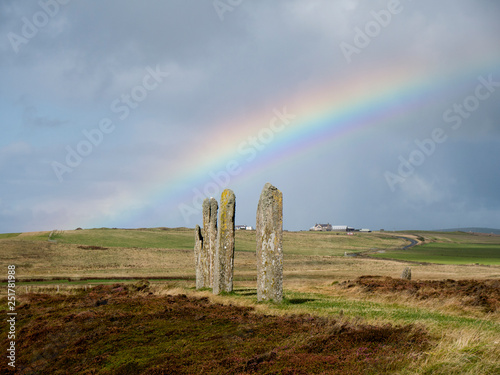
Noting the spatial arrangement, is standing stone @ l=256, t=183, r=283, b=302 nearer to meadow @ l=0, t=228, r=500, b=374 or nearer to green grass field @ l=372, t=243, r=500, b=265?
meadow @ l=0, t=228, r=500, b=374

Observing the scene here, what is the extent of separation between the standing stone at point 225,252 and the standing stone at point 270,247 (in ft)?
15.6

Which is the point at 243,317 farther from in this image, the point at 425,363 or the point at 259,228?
the point at 425,363

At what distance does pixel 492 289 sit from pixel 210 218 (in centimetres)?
1727

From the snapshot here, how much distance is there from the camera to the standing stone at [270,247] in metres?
19.6

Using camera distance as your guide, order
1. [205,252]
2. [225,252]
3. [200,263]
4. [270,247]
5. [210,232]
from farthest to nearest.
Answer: [200,263]
[205,252]
[210,232]
[225,252]
[270,247]

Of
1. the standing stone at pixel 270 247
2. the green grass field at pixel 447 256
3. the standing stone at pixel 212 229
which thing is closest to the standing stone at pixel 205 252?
the standing stone at pixel 212 229

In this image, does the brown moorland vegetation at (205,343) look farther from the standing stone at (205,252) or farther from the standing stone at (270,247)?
the standing stone at (205,252)

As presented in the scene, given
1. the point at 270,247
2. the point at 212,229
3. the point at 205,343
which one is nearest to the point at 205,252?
the point at 212,229

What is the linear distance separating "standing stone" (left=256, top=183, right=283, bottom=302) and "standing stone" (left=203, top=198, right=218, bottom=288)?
8.57 metres

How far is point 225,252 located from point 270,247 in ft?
18.3

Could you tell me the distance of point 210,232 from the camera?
95.1 ft

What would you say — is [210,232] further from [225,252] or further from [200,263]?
[225,252]

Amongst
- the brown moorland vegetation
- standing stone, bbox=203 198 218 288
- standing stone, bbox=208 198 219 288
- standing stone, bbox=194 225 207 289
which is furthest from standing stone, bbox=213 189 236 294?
the brown moorland vegetation

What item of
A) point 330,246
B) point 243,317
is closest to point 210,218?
point 243,317
